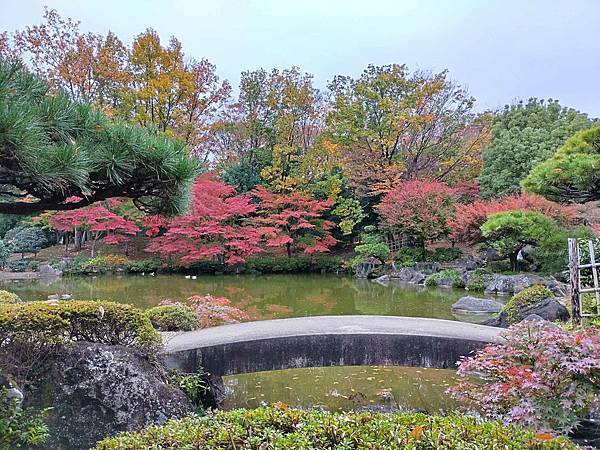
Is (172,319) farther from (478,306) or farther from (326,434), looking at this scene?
(478,306)

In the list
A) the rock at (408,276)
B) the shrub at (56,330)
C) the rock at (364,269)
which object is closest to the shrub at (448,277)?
the rock at (408,276)

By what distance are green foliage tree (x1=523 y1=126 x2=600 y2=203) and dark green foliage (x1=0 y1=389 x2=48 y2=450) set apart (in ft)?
21.4

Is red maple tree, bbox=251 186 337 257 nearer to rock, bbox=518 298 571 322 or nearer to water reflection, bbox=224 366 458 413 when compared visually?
rock, bbox=518 298 571 322

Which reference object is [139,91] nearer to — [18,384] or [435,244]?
[435,244]

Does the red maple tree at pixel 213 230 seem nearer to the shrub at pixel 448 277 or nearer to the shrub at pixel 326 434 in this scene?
the shrub at pixel 448 277

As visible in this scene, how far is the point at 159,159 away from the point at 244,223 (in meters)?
12.7

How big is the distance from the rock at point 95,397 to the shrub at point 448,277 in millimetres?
9964

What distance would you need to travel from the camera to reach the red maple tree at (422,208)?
13477 mm

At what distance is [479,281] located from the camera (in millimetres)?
11328

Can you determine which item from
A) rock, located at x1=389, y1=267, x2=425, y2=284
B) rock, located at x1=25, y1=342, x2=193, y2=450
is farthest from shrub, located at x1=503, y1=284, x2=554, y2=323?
rock, located at x1=389, y1=267, x2=425, y2=284

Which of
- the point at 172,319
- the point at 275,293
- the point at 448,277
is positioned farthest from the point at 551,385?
the point at 448,277

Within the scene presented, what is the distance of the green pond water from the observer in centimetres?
435

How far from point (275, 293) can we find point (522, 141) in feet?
30.7

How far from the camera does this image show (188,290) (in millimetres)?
10984
